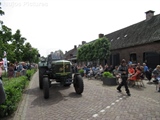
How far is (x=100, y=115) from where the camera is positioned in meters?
5.48

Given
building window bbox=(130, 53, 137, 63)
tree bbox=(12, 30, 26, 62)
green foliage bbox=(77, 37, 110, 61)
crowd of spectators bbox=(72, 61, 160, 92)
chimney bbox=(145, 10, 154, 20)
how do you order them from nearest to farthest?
crowd of spectators bbox=(72, 61, 160, 92) < building window bbox=(130, 53, 137, 63) < chimney bbox=(145, 10, 154, 20) < green foliage bbox=(77, 37, 110, 61) < tree bbox=(12, 30, 26, 62)

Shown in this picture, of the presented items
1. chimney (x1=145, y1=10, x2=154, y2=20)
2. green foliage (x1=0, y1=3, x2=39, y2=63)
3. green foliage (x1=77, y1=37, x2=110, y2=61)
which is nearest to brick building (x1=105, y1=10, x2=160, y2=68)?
chimney (x1=145, y1=10, x2=154, y2=20)

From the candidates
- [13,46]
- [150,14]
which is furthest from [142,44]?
[13,46]

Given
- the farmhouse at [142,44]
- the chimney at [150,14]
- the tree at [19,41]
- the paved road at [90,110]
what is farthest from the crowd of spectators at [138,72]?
the tree at [19,41]

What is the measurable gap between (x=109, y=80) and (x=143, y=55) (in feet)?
35.3

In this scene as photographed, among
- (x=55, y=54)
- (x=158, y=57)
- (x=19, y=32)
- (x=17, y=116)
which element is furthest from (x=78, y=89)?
(x=19, y=32)

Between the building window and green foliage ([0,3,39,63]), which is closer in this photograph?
green foliage ([0,3,39,63])

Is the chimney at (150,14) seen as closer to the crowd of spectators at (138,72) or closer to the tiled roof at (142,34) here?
the tiled roof at (142,34)

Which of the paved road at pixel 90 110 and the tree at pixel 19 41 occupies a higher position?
the tree at pixel 19 41

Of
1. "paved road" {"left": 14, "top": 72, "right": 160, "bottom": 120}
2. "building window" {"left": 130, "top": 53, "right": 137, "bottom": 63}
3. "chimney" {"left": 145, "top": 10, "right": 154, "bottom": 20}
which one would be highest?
"chimney" {"left": 145, "top": 10, "right": 154, "bottom": 20}

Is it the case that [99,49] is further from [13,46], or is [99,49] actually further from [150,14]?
[13,46]

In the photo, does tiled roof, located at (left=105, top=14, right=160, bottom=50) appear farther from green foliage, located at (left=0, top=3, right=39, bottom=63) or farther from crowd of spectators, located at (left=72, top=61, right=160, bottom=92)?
green foliage, located at (left=0, top=3, right=39, bottom=63)

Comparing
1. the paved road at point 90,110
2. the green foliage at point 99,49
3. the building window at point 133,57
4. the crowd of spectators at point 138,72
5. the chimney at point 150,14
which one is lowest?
the paved road at point 90,110

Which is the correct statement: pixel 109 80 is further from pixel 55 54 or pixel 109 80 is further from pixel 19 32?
pixel 19 32
